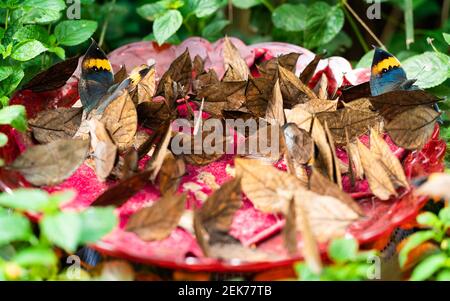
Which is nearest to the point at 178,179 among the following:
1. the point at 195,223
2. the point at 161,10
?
the point at 195,223

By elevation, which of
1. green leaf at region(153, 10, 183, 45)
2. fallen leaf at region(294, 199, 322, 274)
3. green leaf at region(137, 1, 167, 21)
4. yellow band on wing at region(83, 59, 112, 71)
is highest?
fallen leaf at region(294, 199, 322, 274)

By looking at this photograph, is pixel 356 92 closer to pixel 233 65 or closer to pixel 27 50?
pixel 233 65

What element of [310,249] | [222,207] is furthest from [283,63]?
[310,249]

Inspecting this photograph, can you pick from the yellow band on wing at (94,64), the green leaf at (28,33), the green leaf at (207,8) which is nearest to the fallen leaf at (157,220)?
the yellow band on wing at (94,64)

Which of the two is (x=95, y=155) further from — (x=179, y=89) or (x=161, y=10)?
(x=161, y=10)

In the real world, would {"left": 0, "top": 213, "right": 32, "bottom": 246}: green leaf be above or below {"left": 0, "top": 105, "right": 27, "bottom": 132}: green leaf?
above

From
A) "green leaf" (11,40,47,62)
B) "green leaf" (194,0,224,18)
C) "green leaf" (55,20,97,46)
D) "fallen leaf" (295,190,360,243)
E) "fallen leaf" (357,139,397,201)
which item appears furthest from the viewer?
"green leaf" (194,0,224,18)

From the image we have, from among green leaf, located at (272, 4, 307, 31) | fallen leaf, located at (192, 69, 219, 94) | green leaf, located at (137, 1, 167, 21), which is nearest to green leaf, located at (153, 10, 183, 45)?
green leaf, located at (137, 1, 167, 21)

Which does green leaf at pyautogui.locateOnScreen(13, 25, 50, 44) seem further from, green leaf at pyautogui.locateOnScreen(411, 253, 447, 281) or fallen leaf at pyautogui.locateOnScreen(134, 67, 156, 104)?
green leaf at pyautogui.locateOnScreen(411, 253, 447, 281)
